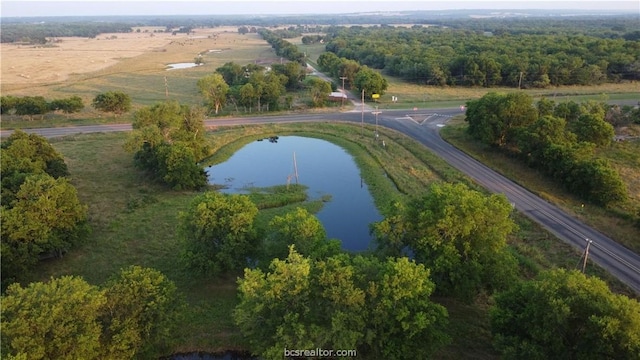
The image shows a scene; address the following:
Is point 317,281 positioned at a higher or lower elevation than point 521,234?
higher

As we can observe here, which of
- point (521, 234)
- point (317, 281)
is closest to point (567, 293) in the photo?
point (317, 281)

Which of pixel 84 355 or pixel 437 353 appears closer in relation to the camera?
pixel 84 355

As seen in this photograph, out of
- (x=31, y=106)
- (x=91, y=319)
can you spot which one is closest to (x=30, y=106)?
(x=31, y=106)

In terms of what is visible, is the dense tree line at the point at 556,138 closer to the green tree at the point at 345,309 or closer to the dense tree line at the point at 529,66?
the green tree at the point at 345,309

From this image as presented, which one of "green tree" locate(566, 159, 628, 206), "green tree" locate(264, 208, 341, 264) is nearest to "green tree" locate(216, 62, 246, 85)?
"green tree" locate(566, 159, 628, 206)

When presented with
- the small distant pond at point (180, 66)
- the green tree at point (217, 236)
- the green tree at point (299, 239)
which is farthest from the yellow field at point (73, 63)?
the green tree at point (299, 239)

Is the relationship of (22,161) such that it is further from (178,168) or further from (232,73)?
(232,73)

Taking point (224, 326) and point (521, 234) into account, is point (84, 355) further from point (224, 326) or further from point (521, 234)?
point (521, 234)
